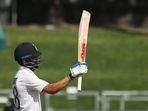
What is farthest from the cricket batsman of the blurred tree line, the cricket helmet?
the blurred tree line

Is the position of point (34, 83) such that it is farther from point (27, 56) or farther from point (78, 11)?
point (78, 11)

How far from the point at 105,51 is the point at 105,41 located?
1.64 meters

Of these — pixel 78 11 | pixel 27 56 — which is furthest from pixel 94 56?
pixel 27 56

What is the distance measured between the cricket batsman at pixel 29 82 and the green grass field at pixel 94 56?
13884 millimetres

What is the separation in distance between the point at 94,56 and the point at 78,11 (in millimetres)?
10938

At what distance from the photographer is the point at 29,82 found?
7.76 meters

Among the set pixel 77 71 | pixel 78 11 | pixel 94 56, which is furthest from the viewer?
pixel 78 11

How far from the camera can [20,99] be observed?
7.78 metres

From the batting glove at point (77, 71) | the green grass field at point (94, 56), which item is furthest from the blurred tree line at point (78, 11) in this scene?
the batting glove at point (77, 71)

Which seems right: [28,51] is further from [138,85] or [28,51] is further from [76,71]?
[138,85]

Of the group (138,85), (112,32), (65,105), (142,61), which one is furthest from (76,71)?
(112,32)

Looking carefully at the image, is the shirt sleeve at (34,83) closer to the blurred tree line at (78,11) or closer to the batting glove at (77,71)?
the batting glove at (77,71)

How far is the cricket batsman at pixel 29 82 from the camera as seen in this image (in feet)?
25.3

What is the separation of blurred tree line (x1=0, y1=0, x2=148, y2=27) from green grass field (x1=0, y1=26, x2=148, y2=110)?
323 centimetres
